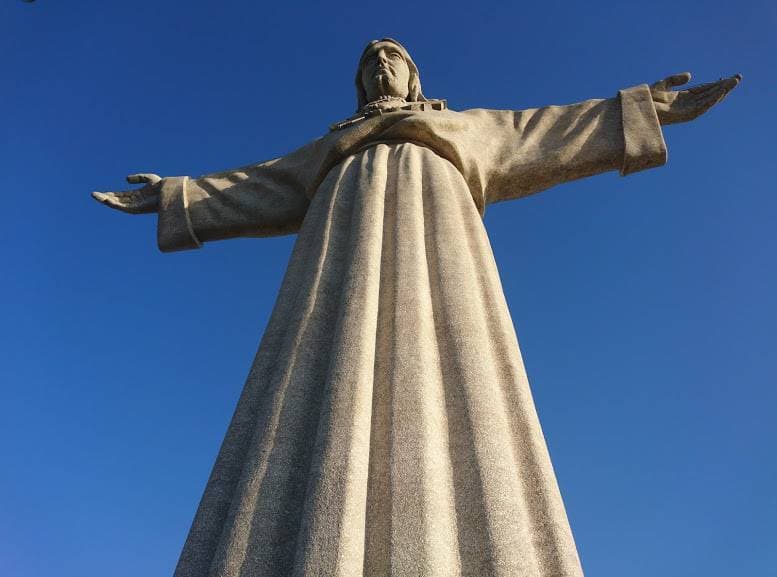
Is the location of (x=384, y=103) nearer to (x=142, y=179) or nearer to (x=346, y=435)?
(x=142, y=179)

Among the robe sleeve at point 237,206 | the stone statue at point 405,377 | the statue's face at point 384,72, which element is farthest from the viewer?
the statue's face at point 384,72

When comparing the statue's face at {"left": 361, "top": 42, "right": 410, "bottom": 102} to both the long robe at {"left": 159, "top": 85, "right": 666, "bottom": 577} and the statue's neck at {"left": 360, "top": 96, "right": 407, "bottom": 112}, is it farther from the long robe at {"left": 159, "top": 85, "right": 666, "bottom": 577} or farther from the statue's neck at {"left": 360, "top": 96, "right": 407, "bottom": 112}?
the long robe at {"left": 159, "top": 85, "right": 666, "bottom": 577}

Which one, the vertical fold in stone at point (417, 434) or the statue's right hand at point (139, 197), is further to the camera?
the statue's right hand at point (139, 197)

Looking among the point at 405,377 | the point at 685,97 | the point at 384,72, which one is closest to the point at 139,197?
the point at 384,72

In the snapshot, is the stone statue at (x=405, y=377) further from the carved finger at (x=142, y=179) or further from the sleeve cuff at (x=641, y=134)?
the carved finger at (x=142, y=179)

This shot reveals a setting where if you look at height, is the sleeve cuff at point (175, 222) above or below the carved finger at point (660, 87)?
below

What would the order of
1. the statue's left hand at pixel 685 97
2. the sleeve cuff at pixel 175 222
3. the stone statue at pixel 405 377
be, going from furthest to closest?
the sleeve cuff at pixel 175 222
the statue's left hand at pixel 685 97
the stone statue at pixel 405 377

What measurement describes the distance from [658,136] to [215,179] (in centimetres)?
365

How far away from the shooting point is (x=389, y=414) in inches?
117

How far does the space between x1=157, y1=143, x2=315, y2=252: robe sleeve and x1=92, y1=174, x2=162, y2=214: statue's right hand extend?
0.13 m

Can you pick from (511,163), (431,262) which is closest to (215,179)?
(511,163)

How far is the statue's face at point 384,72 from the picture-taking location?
6.44 m

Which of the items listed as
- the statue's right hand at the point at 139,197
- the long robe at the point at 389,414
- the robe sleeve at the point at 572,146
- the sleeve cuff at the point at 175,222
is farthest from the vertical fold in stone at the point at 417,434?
the statue's right hand at the point at 139,197

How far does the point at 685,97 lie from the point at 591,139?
84 centimetres
